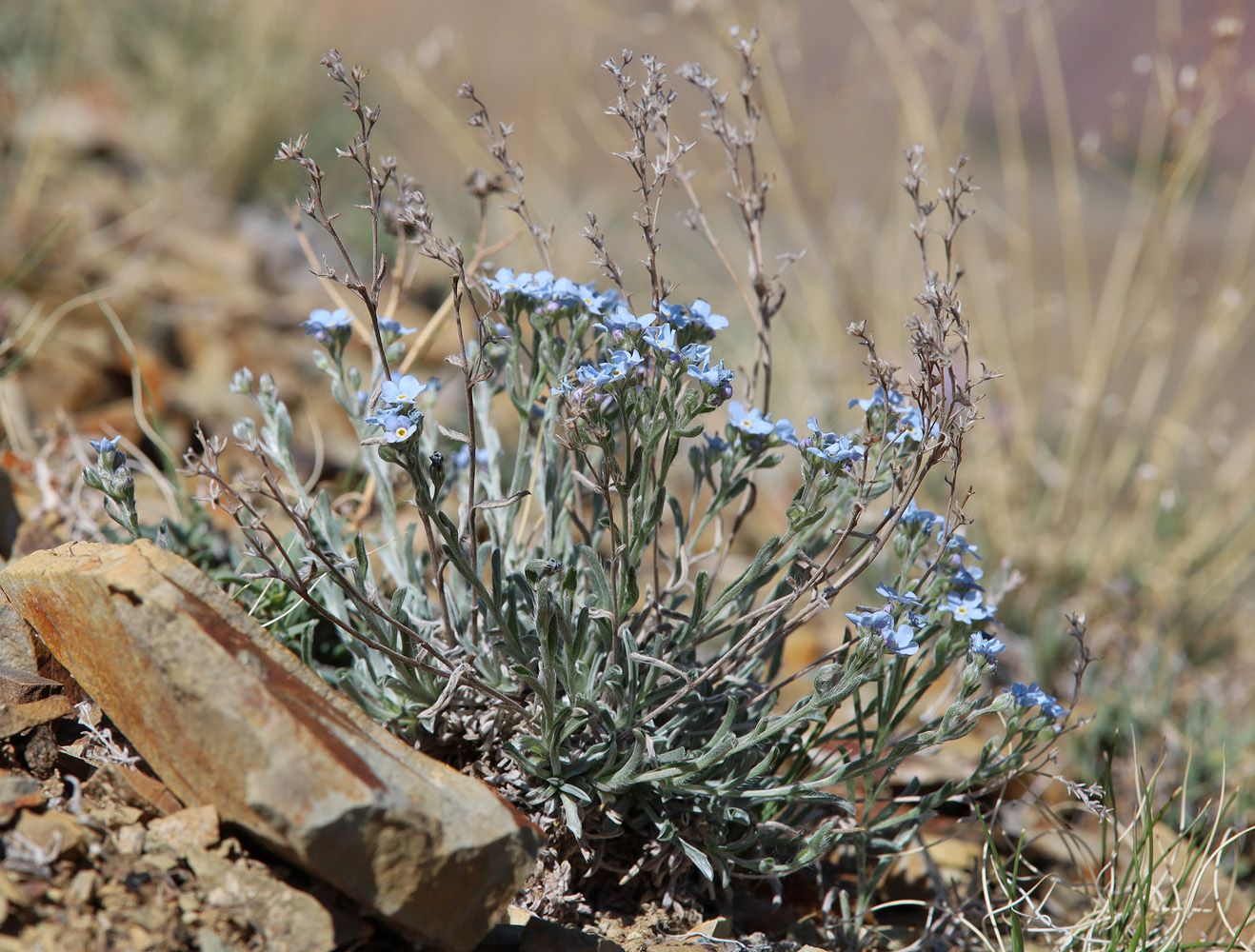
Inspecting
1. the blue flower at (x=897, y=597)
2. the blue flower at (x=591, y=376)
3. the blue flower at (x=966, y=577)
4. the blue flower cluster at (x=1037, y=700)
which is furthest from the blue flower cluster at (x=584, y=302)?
the blue flower cluster at (x=1037, y=700)

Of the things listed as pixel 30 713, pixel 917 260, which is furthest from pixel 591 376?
pixel 917 260

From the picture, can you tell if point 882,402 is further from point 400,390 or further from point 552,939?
point 552,939

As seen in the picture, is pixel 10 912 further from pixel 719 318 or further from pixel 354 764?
pixel 719 318

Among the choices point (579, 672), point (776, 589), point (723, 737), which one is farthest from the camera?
point (776, 589)

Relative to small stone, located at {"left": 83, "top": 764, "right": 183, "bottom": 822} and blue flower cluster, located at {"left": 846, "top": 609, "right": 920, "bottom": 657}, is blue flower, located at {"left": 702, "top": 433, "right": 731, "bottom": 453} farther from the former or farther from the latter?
small stone, located at {"left": 83, "top": 764, "right": 183, "bottom": 822}

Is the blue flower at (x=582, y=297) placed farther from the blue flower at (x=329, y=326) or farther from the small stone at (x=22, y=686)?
the small stone at (x=22, y=686)

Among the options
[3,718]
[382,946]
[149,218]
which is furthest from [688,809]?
[149,218]
